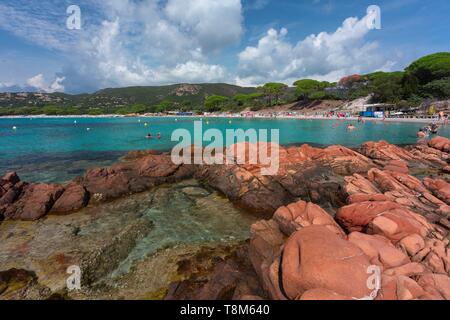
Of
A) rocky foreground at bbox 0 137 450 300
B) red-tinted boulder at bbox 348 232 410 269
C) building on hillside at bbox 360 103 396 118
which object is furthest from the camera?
building on hillside at bbox 360 103 396 118

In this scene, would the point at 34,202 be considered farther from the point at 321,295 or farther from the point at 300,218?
the point at 321,295

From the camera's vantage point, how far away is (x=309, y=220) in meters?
9.33

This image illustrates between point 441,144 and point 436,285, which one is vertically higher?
point 441,144

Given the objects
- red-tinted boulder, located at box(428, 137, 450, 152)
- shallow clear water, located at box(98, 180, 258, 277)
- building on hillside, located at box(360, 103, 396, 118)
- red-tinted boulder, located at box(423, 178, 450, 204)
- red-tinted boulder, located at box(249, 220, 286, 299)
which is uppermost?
building on hillside, located at box(360, 103, 396, 118)

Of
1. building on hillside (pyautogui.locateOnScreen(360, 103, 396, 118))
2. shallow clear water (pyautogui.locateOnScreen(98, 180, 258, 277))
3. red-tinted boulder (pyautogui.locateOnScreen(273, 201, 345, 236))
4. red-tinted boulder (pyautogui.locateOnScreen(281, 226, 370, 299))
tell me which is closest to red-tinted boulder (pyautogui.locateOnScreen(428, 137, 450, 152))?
red-tinted boulder (pyautogui.locateOnScreen(273, 201, 345, 236))

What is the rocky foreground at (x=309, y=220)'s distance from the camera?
18.9 feet

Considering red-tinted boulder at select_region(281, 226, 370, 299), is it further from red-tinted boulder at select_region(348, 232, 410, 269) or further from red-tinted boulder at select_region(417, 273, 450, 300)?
red-tinted boulder at select_region(417, 273, 450, 300)

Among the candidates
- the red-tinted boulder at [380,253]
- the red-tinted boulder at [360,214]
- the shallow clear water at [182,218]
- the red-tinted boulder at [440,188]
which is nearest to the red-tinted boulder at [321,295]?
the red-tinted boulder at [380,253]

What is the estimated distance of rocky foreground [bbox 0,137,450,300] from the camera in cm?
576

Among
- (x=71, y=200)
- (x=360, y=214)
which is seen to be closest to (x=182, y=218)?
(x=71, y=200)

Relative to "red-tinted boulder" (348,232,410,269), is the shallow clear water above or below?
below

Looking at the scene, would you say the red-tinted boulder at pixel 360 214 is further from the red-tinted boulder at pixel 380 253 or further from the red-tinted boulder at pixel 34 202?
the red-tinted boulder at pixel 34 202

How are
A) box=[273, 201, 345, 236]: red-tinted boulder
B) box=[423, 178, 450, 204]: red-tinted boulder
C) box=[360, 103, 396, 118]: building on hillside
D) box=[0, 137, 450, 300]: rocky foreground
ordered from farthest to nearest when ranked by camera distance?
box=[360, 103, 396, 118]: building on hillside
box=[423, 178, 450, 204]: red-tinted boulder
box=[273, 201, 345, 236]: red-tinted boulder
box=[0, 137, 450, 300]: rocky foreground

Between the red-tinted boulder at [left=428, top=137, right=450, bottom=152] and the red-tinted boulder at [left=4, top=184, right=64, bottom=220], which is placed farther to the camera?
the red-tinted boulder at [left=428, top=137, right=450, bottom=152]
